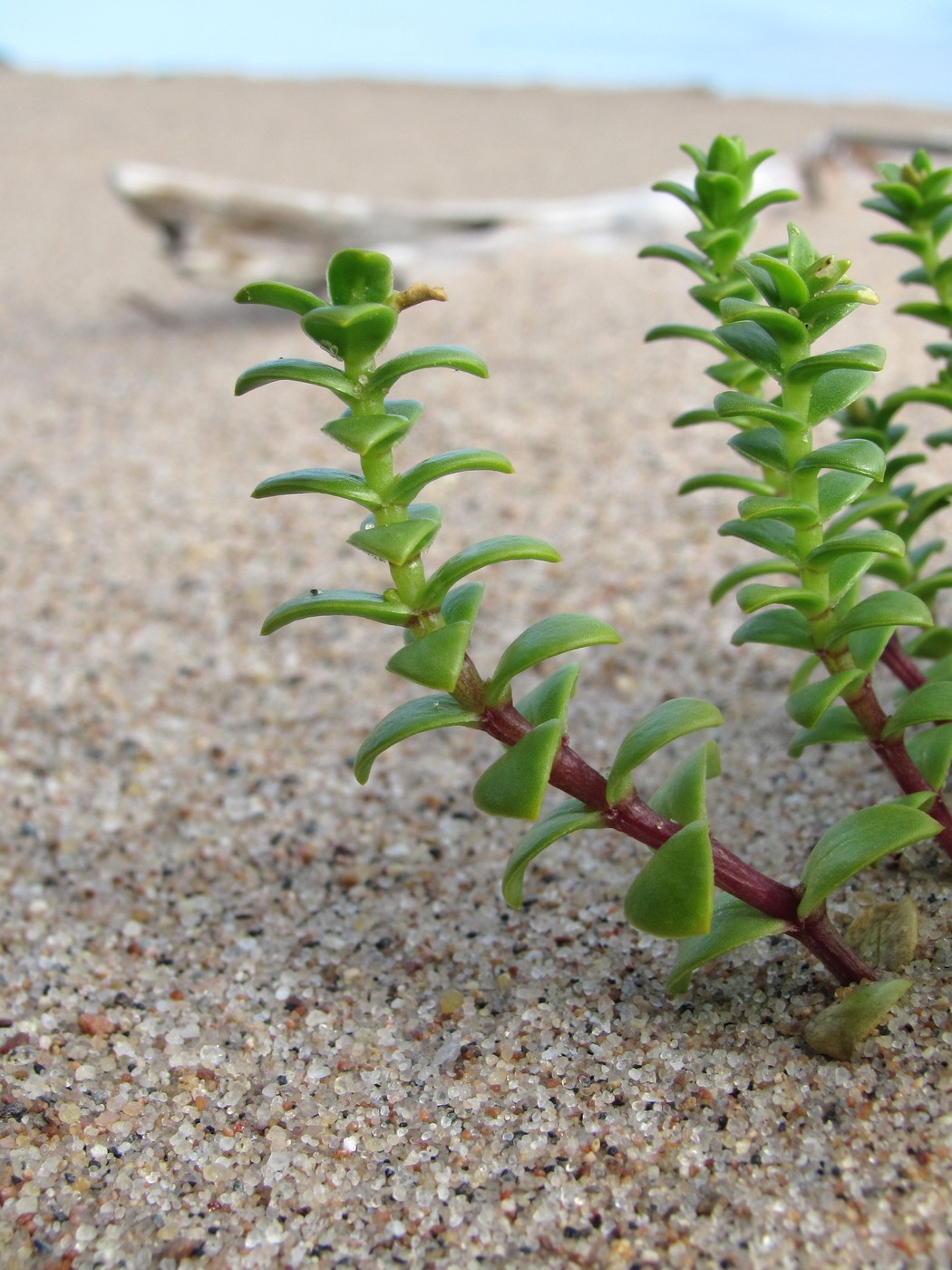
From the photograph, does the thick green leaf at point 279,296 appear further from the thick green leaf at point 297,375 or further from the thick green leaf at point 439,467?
the thick green leaf at point 439,467

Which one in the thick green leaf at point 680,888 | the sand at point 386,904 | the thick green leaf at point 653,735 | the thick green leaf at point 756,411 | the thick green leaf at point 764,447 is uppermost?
the thick green leaf at point 756,411

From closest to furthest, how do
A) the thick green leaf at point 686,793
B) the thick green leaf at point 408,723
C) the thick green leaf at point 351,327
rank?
the thick green leaf at point 351,327
the thick green leaf at point 408,723
the thick green leaf at point 686,793

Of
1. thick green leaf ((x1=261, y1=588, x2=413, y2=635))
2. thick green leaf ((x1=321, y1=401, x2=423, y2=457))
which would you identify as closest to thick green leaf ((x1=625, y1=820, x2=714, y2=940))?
thick green leaf ((x1=261, y1=588, x2=413, y2=635))

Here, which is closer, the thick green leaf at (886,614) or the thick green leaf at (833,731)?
the thick green leaf at (886,614)

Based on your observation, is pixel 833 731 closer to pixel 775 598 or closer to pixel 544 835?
pixel 775 598

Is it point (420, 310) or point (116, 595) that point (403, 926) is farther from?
point (420, 310)

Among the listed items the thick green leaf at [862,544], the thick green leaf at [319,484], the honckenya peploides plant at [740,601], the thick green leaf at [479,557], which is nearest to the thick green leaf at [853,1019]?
the honckenya peploides plant at [740,601]

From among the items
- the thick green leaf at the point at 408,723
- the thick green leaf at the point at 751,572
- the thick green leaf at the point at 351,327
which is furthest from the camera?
the thick green leaf at the point at 751,572

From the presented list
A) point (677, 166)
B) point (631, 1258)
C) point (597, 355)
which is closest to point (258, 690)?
point (631, 1258)

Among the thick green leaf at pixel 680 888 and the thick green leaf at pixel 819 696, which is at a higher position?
the thick green leaf at pixel 819 696
